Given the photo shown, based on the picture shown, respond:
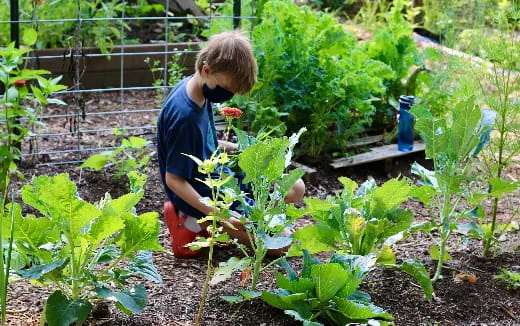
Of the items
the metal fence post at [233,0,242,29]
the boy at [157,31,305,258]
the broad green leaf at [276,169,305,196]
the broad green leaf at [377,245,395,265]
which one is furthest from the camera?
the metal fence post at [233,0,242,29]

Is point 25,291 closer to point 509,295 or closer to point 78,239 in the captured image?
point 78,239

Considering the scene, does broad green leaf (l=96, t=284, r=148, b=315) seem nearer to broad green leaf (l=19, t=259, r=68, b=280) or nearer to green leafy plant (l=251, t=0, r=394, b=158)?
broad green leaf (l=19, t=259, r=68, b=280)

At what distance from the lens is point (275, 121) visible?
17.1 ft

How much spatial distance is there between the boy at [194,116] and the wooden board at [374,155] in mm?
1548

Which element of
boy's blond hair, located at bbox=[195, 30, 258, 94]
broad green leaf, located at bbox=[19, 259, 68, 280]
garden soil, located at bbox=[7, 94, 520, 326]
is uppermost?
boy's blond hair, located at bbox=[195, 30, 258, 94]

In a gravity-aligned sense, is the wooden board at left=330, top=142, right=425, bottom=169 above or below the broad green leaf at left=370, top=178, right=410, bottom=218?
below

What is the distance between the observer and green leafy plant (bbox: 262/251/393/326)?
3160 millimetres

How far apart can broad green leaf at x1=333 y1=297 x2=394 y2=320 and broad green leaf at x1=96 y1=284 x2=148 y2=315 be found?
74cm

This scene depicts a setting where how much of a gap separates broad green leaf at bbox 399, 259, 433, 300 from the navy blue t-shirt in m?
1.03

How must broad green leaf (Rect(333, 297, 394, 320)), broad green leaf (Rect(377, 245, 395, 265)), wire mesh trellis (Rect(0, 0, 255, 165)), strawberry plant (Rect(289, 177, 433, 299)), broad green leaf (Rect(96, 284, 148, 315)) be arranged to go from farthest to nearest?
wire mesh trellis (Rect(0, 0, 255, 165)), broad green leaf (Rect(377, 245, 395, 265)), strawberry plant (Rect(289, 177, 433, 299)), broad green leaf (Rect(333, 297, 394, 320)), broad green leaf (Rect(96, 284, 148, 315))

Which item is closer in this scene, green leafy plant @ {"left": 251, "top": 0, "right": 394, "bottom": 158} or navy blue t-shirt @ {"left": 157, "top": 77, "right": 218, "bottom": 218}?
navy blue t-shirt @ {"left": 157, "top": 77, "right": 218, "bottom": 218}

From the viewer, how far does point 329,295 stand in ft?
10.5

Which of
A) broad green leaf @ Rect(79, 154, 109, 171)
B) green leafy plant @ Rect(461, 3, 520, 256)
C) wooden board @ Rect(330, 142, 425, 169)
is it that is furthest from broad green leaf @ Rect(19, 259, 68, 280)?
wooden board @ Rect(330, 142, 425, 169)

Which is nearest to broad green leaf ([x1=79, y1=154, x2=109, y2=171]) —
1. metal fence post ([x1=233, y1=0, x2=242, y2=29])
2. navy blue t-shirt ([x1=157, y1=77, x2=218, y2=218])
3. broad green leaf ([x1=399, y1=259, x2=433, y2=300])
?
A: navy blue t-shirt ([x1=157, y1=77, x2=218, y2=218])
